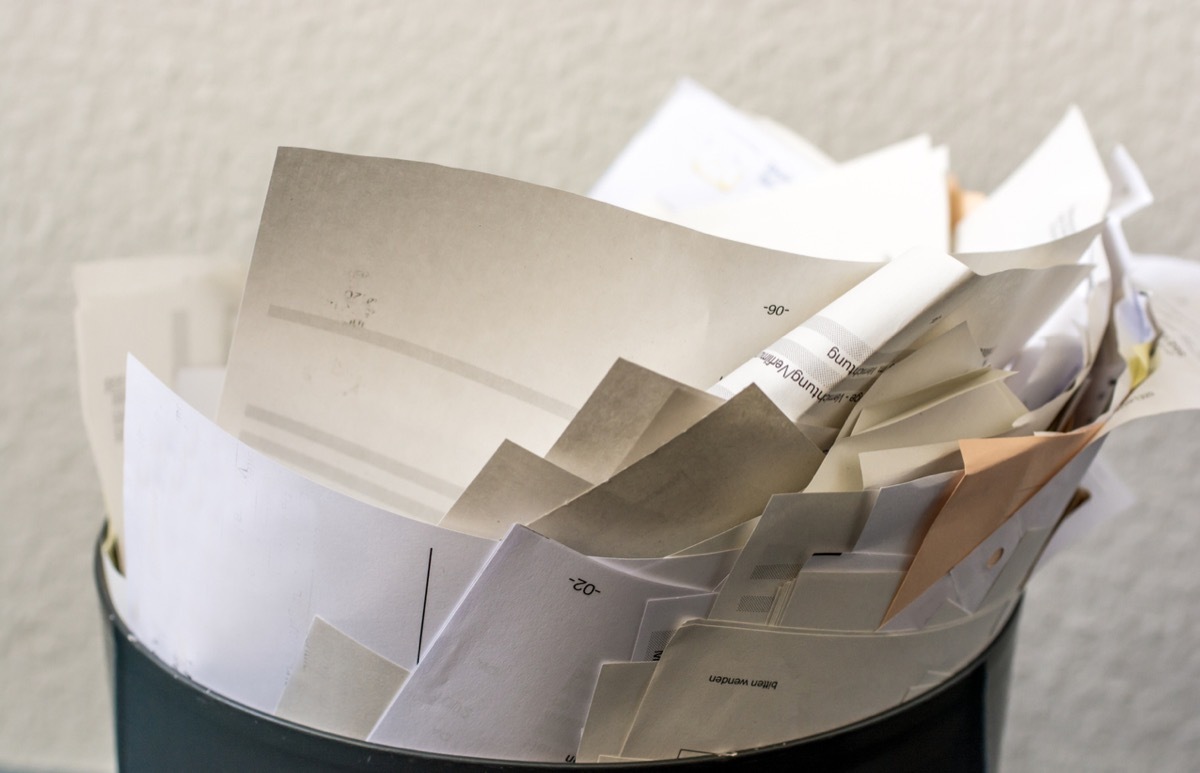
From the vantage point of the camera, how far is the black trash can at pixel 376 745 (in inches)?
7.3

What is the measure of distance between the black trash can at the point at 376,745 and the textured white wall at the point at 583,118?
295 mm

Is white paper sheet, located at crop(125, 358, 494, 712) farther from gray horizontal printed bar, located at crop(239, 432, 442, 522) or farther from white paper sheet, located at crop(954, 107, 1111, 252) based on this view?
white paper sheet, located at crop(954, 107, 1111, 252)

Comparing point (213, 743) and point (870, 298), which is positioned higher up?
point (870, 298)

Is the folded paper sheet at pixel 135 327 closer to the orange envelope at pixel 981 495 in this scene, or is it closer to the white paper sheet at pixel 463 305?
the white paper sheet at pixel 463 305

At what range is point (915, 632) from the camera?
0.21 meters

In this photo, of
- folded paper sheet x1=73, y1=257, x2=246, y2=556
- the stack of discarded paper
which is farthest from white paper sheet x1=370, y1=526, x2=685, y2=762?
folded paper sheet x1=73, y1=257, x2=246, y2=556

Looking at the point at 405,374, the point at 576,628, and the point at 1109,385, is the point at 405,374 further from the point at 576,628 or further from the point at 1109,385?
the point at 1109,385

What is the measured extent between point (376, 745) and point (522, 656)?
33 millimetres

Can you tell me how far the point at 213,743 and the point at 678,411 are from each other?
0.39ft

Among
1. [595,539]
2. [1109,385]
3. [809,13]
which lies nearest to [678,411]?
[595,539]

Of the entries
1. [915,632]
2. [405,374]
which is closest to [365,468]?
[405,374]

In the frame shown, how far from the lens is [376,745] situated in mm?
183

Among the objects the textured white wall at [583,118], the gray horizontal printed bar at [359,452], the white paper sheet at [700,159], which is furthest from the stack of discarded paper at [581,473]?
the textured white wall at [583,118]

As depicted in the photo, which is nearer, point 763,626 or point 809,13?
point 763,626
